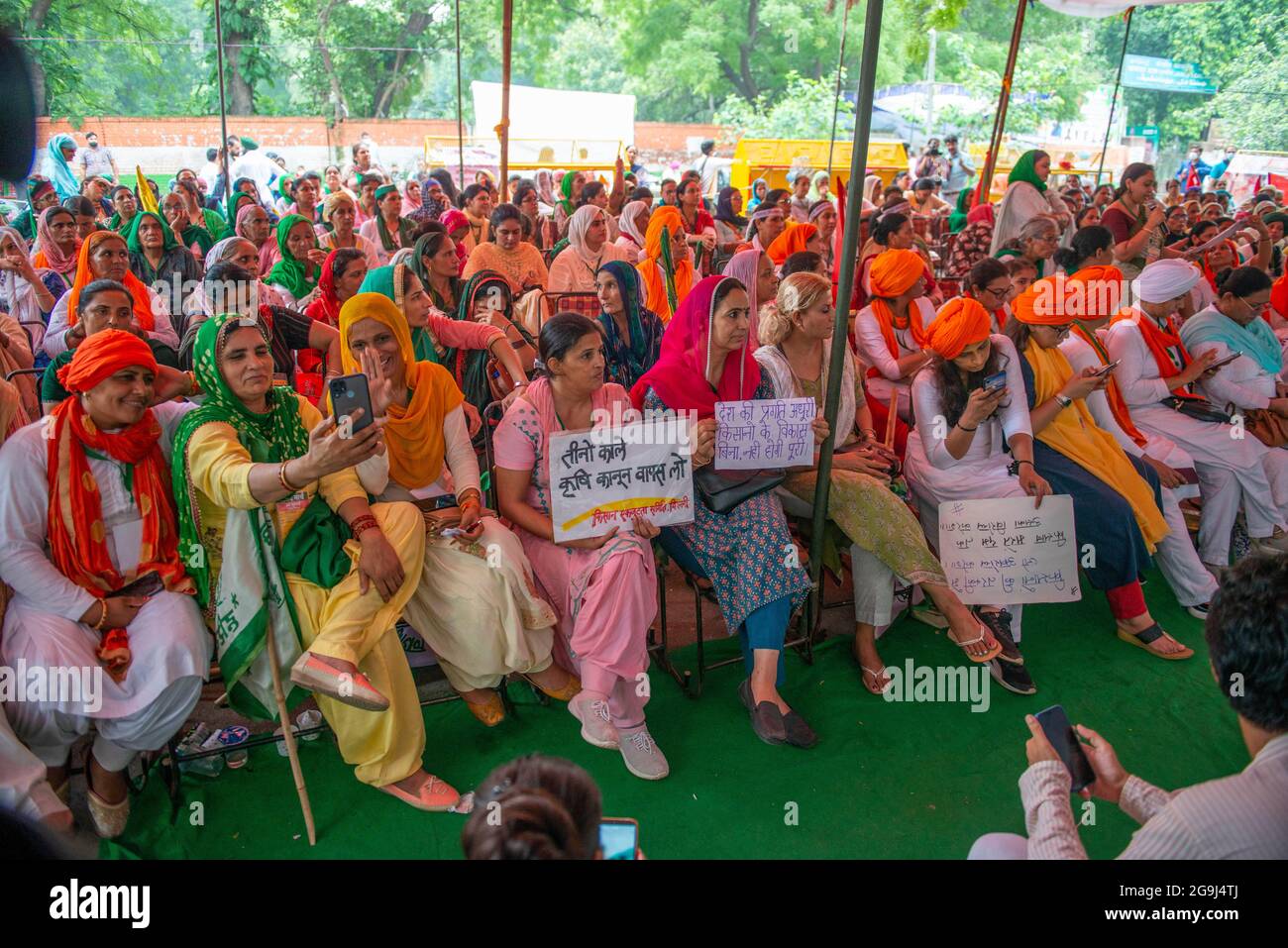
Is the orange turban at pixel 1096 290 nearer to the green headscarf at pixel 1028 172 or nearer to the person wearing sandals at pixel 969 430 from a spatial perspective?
the person wearing sandals at pixel 969 430

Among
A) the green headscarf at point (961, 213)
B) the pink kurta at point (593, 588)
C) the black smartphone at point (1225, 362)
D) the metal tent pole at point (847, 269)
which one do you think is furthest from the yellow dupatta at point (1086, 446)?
the green headscarf at point (961, 213)

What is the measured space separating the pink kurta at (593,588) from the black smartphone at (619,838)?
1454mm

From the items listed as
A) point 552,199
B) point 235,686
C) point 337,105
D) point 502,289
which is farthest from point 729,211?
point 337,105

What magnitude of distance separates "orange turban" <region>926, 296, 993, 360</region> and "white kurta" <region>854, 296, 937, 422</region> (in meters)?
0.76

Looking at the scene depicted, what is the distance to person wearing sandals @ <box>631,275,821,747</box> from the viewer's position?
3.18 metres

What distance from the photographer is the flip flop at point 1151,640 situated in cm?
369

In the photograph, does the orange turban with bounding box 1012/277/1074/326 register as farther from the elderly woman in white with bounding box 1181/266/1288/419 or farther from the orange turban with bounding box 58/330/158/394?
the orange turban with bounding box 58/330/158/394

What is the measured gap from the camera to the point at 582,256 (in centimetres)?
643

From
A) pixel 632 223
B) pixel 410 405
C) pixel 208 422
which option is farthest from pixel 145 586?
pixel 632 223

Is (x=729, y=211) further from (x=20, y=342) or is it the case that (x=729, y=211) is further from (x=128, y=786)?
(x=128, y=786)

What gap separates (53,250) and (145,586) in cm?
456

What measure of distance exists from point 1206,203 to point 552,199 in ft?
30.6

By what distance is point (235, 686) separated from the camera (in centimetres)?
282

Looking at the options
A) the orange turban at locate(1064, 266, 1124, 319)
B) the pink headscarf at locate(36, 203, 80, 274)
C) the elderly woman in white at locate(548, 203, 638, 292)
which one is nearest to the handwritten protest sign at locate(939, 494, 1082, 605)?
the orange turban at locate(1064, 266, 1124, 319)
